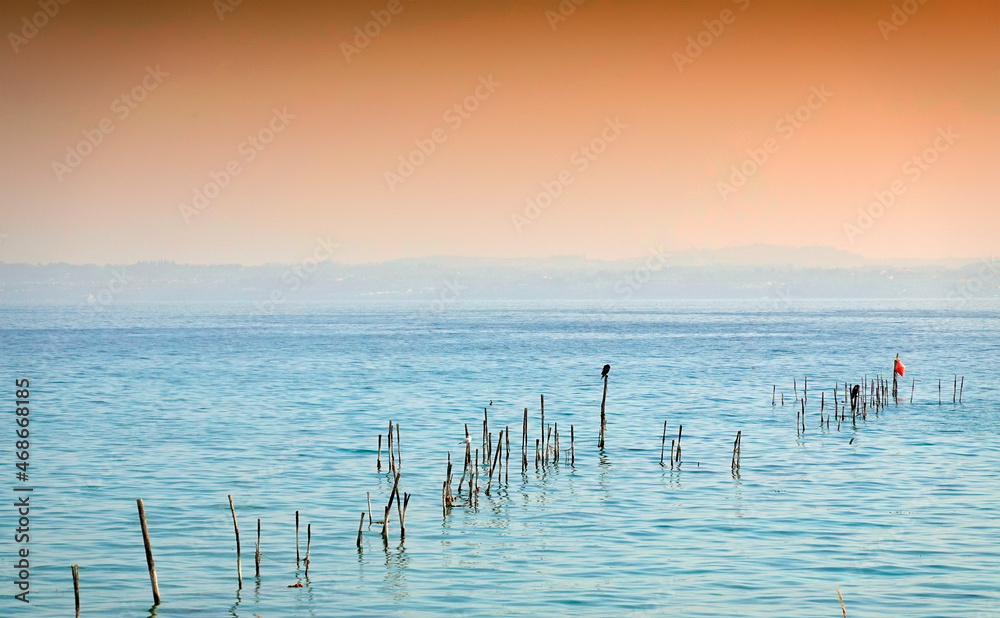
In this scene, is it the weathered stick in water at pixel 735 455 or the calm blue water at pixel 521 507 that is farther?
the weathered stick in water at pixel 735 455

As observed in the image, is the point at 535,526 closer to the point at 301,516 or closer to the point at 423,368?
the point at 301,516

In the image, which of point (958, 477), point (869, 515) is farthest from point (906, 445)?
point (869, 515)

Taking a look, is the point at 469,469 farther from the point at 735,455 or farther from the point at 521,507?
the point at 735,455

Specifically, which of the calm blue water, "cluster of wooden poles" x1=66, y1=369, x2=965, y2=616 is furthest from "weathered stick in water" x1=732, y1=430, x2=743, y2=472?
the calm blue water

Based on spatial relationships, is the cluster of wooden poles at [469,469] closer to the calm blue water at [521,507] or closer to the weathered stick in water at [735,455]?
the weathered stick in water at [735,455]

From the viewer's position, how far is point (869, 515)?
23.5 metres

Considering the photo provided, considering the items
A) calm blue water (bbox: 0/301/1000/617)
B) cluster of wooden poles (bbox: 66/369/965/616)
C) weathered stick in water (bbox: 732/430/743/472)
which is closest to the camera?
cluster of wooden poles (bbox: 66/369/965/616)

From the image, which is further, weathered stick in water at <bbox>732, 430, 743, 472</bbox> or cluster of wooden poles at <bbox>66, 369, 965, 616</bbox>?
weathered stick in water at <bbox>732, 430, 743, 472</bbox>

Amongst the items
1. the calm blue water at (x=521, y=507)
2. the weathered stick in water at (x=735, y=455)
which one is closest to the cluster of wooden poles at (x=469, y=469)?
the weathered stick in water at (x=735, y=455)

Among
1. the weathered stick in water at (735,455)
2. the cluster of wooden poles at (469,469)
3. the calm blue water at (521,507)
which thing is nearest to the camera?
the cluster of wooden poles at (469,469)

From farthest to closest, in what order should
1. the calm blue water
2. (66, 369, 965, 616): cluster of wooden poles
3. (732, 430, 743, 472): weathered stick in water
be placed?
(732, 430, 743, 472): weathered stick in water
the calm blue water
(66, 369, 965, 616): cluster of wooden poles

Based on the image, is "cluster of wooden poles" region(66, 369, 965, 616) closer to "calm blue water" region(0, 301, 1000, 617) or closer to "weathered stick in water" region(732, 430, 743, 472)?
"weathered stick in water" region(732, 430, 743, 472)

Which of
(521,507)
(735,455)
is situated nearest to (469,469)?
(521,507)

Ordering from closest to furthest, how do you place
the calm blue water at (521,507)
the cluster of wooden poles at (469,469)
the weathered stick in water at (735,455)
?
the cluster of wooden poles at (469,469) < the calm blue water at (521,507) < the weathered stick in water at (735,455)
